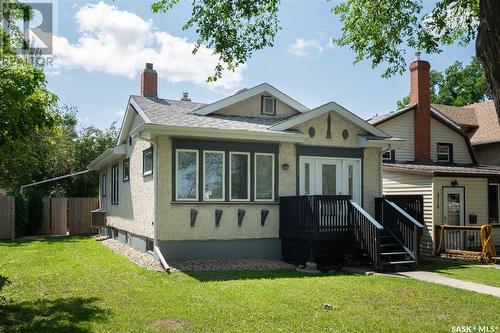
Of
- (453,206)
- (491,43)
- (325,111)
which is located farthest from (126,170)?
(491,43)

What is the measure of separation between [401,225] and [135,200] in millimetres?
7928

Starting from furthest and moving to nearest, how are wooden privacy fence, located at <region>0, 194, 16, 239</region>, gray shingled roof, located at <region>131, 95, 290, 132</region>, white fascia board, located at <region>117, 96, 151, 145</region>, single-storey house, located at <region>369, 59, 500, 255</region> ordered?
1. wooden privacy fence, located at <region>0, 194, 16, 239</region>
2. single-storey house, located at <region>369, 59, 500, 255</region>
3. white fascia board, located at <region>117, 96, 151, 145</region>
4. gray shingled roof, located at <region>131, 95, 290, 132</region>

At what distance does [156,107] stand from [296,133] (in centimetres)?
423

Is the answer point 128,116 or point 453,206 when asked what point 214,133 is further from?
point 453,206

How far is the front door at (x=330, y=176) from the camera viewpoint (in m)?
14.2

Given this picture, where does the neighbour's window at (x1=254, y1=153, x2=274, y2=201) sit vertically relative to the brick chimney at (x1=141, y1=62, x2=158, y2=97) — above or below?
below

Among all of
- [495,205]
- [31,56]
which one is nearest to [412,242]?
[495,205]

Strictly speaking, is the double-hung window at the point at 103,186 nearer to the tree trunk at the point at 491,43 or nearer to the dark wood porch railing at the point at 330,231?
the dark wood porch railing at the point at 330,231

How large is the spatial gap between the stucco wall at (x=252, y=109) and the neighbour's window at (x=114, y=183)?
6438 millimetres

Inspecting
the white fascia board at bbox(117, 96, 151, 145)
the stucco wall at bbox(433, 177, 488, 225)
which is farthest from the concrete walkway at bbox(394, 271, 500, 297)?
the white fascia board at bbox(117, 96, 151, 145)

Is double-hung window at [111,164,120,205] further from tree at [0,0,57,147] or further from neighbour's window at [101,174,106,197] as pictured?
tree at [0,0,57,147]

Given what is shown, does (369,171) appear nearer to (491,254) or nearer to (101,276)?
(491,254)

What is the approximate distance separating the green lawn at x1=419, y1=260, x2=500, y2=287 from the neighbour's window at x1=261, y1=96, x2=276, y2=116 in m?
6.40

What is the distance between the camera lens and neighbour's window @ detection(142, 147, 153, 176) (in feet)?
43.4
